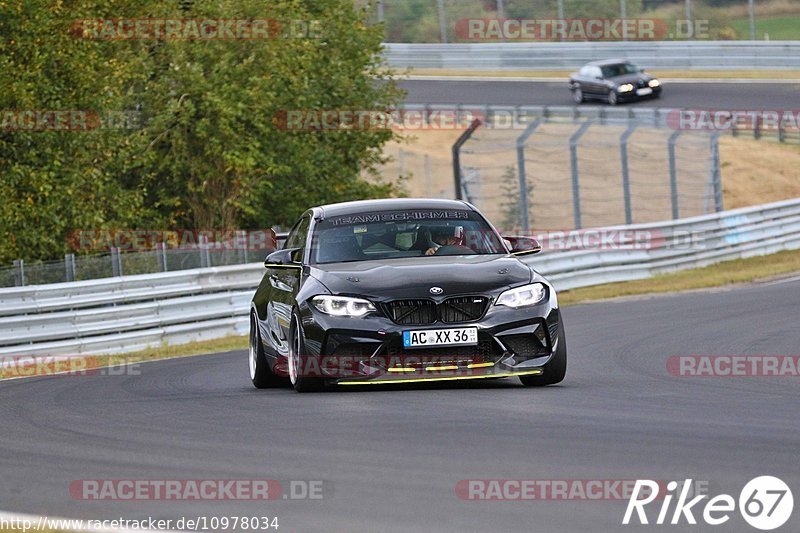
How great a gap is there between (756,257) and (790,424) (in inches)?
820

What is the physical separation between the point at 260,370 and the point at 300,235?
1.15 m

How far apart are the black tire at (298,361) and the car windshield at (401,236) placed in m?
0.77

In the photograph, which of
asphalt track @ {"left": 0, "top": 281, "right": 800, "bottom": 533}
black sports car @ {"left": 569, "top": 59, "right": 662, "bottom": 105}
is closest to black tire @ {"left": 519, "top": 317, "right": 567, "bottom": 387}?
asphalt track @ {"left": 0, "top": 281, "right": 800, "bottom": 533}

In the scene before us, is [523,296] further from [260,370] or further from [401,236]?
[260,370]

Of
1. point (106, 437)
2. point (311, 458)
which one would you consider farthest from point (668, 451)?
point (106, 437)

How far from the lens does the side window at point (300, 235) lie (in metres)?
12.0

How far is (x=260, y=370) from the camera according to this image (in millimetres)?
12094

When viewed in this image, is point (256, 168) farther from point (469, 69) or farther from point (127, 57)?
point (469, 69)

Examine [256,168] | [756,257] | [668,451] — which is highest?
[668,451]

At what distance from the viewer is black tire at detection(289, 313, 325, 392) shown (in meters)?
10.4

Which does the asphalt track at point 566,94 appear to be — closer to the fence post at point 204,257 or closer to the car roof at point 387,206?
the fence post at point 204,257

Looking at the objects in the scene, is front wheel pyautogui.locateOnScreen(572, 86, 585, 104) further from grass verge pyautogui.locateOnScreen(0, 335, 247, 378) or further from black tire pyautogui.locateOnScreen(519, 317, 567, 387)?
black tire pyautogui.locateOnScreen(519, 317, 567, 387)

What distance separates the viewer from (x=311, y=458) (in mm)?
7262

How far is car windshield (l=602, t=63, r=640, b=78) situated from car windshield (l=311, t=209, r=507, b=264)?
37266 millimetres
